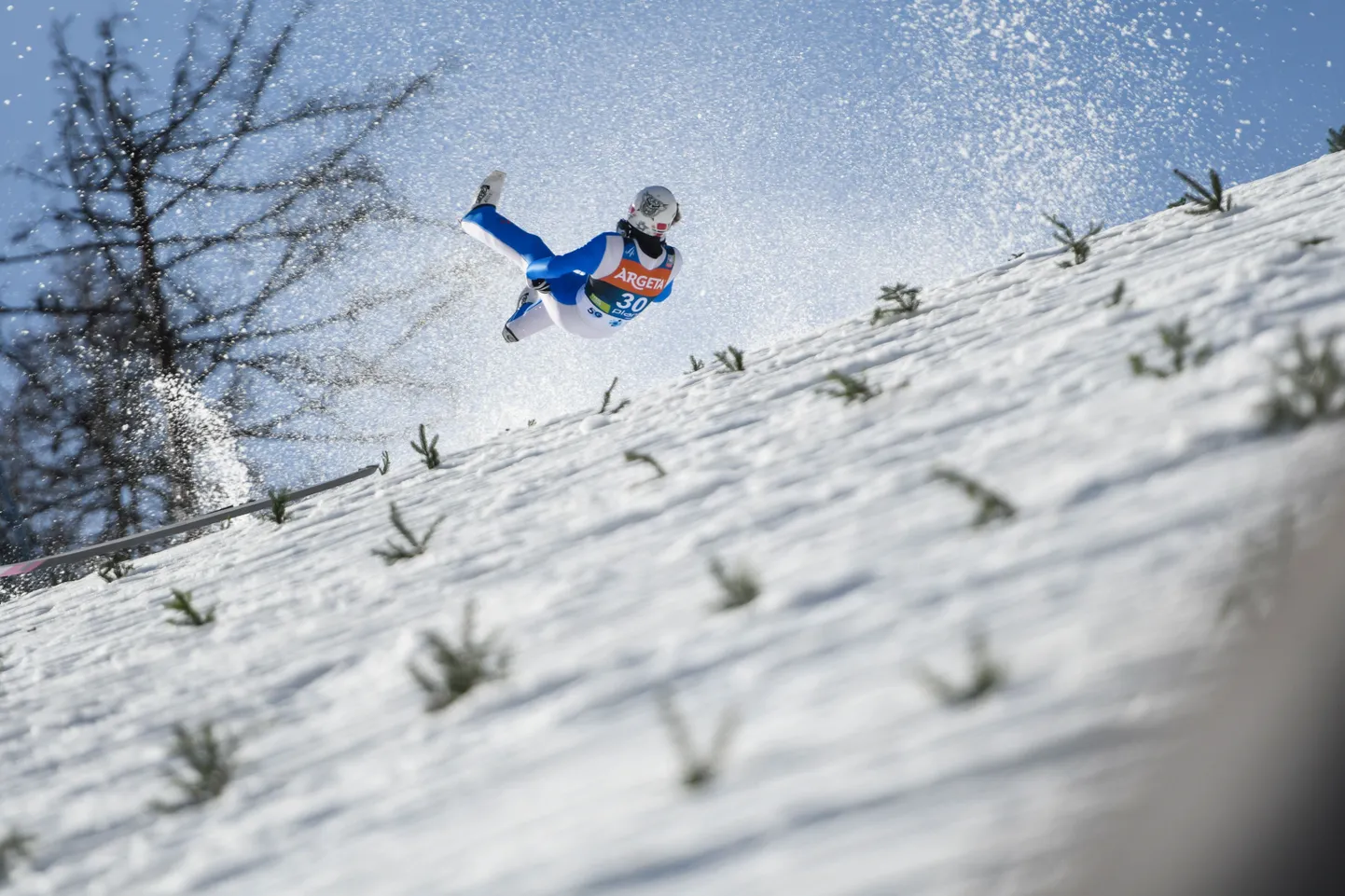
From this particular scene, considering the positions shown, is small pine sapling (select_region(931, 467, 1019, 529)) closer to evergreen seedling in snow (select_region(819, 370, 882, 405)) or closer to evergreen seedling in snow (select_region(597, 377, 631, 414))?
evergreen seedling in snow (select_region(819, 370, 882, 405))

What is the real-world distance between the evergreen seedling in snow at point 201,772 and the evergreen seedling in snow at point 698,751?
38.4 inches

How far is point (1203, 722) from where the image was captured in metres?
1.04

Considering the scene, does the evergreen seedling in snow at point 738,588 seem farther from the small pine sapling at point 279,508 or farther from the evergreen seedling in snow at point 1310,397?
the small pine sapling at point 279,508

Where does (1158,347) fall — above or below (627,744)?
above

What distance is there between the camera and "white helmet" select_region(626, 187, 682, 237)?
7.80 m

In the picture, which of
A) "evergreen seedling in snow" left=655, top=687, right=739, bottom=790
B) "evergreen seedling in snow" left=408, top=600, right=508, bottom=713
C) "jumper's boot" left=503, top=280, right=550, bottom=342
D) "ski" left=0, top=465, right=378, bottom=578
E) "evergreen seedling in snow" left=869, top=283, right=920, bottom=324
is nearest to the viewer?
"evergreen seedling in snow" left=655, top=687, right=739, bottom=790

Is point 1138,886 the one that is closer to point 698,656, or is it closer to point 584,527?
point 698,656

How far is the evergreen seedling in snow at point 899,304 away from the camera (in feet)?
16.4

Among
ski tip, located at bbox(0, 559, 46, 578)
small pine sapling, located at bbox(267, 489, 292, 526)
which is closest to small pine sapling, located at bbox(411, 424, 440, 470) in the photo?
small pine sapling, located at bbox(267, 489, 292, 526)

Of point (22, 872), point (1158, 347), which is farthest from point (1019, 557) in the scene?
point (22, 872)

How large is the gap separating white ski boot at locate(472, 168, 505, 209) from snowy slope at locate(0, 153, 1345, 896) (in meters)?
5.60

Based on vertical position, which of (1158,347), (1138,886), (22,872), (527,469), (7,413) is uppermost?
(7,413)

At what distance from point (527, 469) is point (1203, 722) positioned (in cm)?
349

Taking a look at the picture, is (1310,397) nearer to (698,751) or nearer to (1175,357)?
(1175,357)
